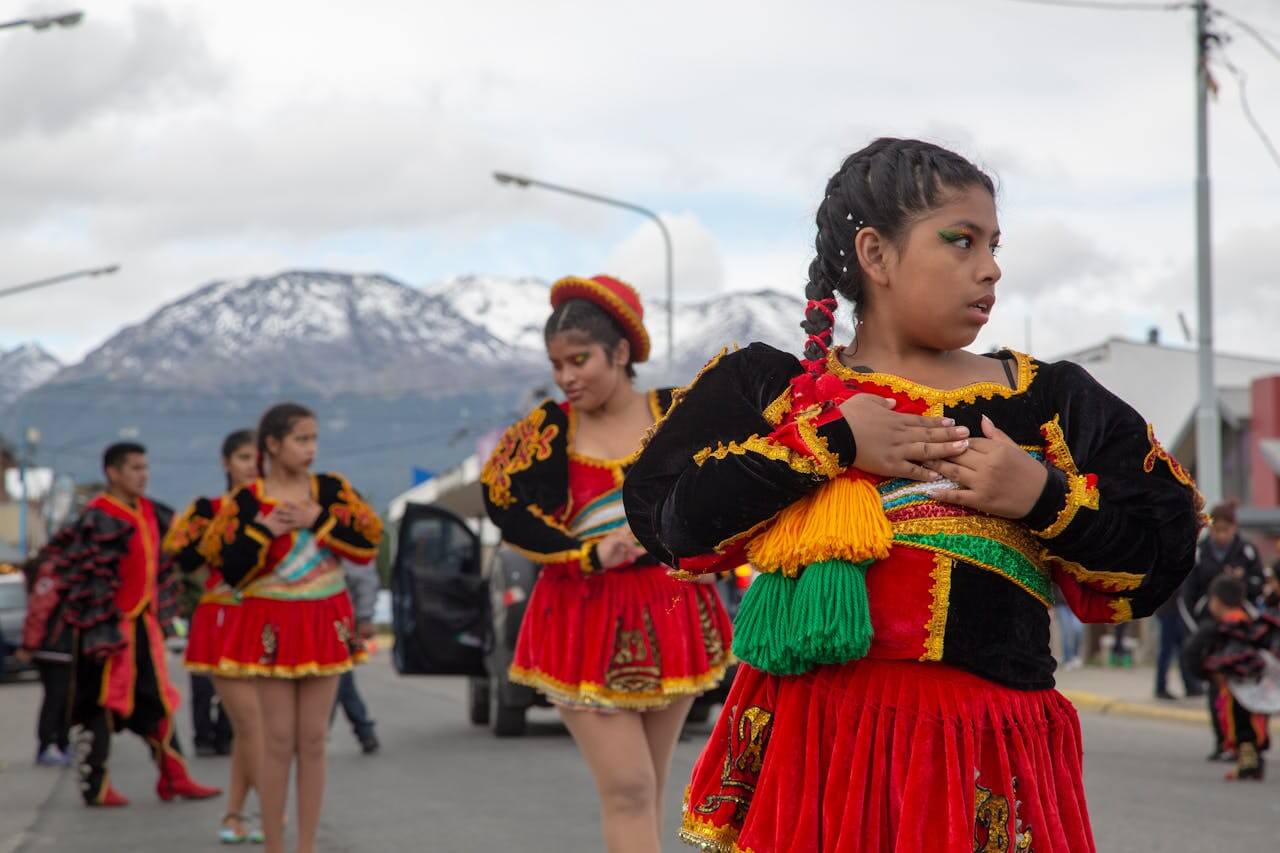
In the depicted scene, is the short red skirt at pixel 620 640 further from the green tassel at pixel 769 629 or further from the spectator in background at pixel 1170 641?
the spectator in background at pixel 1170 641

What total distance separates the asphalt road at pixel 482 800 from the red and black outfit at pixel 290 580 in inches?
57.1

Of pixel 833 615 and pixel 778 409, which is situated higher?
pixel 778 409

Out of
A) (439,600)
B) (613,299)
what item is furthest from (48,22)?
(613,299)

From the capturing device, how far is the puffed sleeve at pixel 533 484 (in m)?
5.55

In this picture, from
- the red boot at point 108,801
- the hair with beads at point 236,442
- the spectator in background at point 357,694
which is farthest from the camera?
the spectator in background at point 357,694

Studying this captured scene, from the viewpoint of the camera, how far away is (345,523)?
24.4 ft

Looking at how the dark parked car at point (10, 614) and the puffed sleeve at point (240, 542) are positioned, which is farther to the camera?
the dark parked car at point (10, 614)

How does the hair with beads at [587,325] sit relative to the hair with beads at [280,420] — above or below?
above

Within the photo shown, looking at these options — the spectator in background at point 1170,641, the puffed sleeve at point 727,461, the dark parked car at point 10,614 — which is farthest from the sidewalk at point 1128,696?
the dark parked car at point 10,614

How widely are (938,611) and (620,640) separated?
251 cm

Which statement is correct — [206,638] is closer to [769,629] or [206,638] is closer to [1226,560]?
[769,629]

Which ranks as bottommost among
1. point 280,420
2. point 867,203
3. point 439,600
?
point 439,600

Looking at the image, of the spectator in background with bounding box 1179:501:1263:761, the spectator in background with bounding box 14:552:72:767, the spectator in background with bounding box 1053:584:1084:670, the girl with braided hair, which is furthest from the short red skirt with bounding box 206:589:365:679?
the spectator in background with bounding box 1053:584:1084:670

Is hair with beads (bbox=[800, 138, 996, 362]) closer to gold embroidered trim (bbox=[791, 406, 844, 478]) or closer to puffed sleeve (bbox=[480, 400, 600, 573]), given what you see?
gold embroidered trim (bbox=[791, 406, 844, 478])
